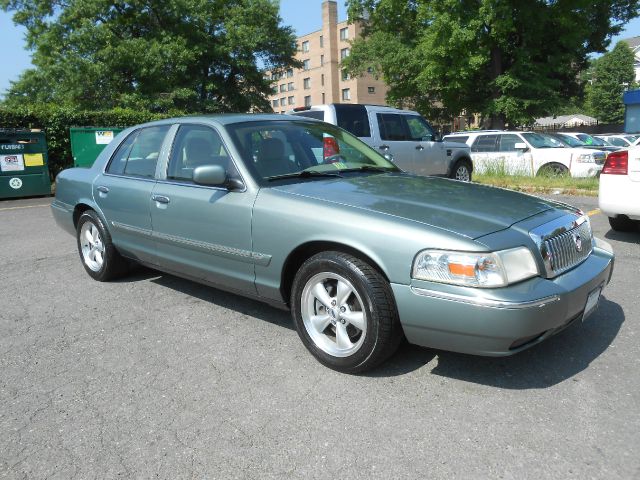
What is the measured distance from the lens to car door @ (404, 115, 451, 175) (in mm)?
10477

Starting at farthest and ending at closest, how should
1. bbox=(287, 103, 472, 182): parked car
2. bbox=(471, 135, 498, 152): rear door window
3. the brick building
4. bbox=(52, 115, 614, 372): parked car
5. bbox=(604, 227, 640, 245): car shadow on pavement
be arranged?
the brick building, bbox=(471, 135, 498, 152): rear door window, bbox=(287, 103, 472, 182): parked car, bbox=(604, 227, 640, 245): car shadow on pavement, bbox=(52, 115, 614, 372): parked car

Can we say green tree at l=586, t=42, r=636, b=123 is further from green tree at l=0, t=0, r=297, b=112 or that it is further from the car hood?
the car hood

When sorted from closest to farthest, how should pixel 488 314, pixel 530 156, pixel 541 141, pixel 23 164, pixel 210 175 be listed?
1. pixel 488 314
2. pixel 210 175
3. pixel 23 164
4. pixel 530 156
5. pixel 541 141

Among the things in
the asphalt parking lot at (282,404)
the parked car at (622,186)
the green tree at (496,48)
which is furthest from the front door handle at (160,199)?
the green tree at (496,48)

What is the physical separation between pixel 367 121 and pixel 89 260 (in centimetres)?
606

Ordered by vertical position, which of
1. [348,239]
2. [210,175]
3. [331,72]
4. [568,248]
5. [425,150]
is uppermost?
[331,72]

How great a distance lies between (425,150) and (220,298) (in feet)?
23.2

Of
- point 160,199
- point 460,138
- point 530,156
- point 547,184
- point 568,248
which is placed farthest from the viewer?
point 460,138

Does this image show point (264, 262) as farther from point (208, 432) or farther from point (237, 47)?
point (237, 47)

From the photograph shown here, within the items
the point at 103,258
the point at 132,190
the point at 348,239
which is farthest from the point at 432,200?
the point at 103,258

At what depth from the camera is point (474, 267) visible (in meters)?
2.65

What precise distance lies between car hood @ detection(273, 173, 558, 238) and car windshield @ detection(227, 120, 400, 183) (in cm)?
20

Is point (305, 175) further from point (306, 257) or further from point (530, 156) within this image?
point (530, 156)

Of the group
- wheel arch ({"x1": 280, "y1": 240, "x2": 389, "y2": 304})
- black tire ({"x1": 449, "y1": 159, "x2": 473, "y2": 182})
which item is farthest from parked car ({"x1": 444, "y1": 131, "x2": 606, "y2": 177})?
wheel arch ({"x1": 280, "y1": 240, "x2": 389, "y2": 304})
